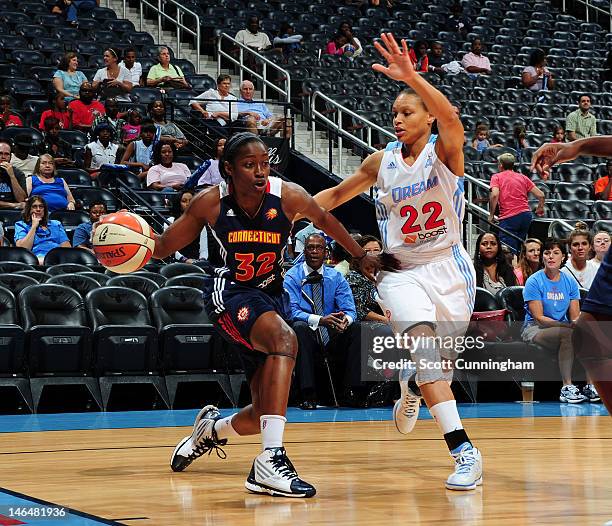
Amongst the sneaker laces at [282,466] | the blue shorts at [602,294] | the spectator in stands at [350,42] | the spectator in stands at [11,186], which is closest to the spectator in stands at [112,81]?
the spectator in stands at [11,186]

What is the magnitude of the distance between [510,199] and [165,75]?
5616 millimetres

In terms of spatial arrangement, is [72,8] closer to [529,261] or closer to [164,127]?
[164,127]

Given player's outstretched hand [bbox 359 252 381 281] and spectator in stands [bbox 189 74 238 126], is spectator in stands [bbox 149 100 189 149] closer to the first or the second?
spectator in stands [bbox 189 74 238 126]

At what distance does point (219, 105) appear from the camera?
15.7 m

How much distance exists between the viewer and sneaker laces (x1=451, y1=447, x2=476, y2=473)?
516cm

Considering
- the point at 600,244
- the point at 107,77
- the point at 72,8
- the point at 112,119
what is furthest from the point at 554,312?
the point at 72,8

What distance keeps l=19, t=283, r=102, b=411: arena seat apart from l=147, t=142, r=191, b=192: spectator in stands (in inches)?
158

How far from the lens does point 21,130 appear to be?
527 inches

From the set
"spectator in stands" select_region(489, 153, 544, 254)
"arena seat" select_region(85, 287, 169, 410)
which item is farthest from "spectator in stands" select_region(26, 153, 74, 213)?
"spectator in stands" select_region(489, 153, 544, 254)

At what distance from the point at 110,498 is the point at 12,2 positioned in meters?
14.3

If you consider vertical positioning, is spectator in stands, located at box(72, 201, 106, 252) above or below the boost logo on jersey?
below

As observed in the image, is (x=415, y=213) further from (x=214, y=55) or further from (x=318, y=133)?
(x=214, y=55)

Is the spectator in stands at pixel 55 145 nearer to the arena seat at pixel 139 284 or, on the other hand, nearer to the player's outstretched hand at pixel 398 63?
the arena seat at pixel 139 284

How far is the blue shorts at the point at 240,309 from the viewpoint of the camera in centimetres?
521
